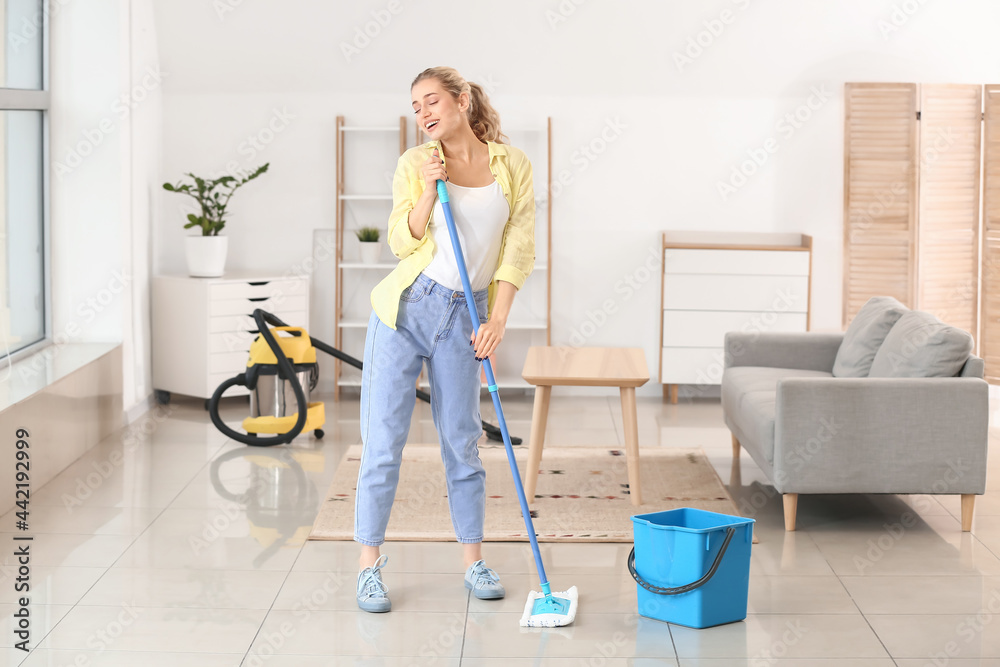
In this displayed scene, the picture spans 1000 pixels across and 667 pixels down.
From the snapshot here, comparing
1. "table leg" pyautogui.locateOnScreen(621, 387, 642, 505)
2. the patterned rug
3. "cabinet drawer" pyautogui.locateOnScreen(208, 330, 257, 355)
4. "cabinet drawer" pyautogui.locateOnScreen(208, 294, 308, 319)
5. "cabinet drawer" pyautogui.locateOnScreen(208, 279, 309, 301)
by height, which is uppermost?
"cabinet drawer" pyautogui.locateOnScreen(208, 279, 309, 301)

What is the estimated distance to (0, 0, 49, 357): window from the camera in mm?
4410

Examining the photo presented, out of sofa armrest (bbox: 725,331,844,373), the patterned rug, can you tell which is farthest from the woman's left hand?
sofa armrest (bbox: 725,331,844,373)

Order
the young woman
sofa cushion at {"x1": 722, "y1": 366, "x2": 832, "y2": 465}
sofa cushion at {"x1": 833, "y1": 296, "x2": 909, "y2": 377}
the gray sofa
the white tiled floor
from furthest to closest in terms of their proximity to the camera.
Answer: sofa cushion at {"x1": 833, "y1": 296, "x2": 909, "y2": 377} < sofa cushion at {"x1": 722, "y1": 366, "x2": 832, "y2": 465} < the gray sofa < the young woman < the white tiled floor

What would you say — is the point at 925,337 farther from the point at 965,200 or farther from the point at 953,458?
the point at 965,200

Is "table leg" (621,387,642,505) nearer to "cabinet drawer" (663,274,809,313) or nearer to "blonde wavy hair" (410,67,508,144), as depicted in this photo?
"blonde wavy hair" (410,67,508,144)

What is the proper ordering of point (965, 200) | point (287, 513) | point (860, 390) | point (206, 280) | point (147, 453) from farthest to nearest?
1. point (965, 200)
2. point (206, 280)
3. point (147, 453)
4. point (287, 513)
5. point (860, 390)

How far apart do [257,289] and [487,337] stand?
10.0 ft

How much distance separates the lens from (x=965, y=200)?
562cm

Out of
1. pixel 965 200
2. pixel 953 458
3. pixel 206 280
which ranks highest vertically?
pixel 965 200

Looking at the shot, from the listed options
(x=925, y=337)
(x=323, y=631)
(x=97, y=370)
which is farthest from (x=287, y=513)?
(x=925, y=337)

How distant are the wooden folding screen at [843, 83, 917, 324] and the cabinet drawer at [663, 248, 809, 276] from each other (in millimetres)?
426

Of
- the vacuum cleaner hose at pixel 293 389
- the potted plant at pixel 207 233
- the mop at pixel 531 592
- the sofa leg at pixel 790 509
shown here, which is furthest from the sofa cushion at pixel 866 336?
the potted plant at pixel 207 233

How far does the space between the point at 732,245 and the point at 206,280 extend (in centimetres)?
276

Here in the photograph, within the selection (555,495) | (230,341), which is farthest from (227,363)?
(555,495)
